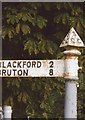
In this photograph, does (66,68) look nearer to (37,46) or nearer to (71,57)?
(71,57)

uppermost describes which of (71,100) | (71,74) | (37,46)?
(37,46)

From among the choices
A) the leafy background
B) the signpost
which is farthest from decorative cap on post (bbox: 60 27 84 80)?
the leafy background

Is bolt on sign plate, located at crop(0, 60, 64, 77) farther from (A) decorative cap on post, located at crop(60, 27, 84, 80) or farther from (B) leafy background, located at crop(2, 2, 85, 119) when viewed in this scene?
(B) leafy background, located at crop(2, 2, 85, 119)

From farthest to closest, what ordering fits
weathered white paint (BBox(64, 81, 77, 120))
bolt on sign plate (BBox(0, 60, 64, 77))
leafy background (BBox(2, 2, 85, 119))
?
leafy background (BBox(2, 2, 85, 119)) → bolt on sign plate (BBox(0, 60, 64, 77)) → weathered white paint (BBox(64, 81, 77, 120))

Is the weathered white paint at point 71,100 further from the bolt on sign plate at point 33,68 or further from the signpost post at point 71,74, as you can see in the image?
the bolt on sign plate at point 33,68

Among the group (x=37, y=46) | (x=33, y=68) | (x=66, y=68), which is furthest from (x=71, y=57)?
(x=37, y=46)

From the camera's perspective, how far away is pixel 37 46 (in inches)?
172

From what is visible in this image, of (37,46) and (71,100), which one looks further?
(37,46)

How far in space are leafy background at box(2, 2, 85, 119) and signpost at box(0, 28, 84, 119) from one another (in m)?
1.36

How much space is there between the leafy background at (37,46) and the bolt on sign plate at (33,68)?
4.45 feet

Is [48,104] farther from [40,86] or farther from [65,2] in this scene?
[65,2]

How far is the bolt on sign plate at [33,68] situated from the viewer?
287cm

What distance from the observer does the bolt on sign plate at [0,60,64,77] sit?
2871 mm

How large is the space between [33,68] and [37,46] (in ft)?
4.81
